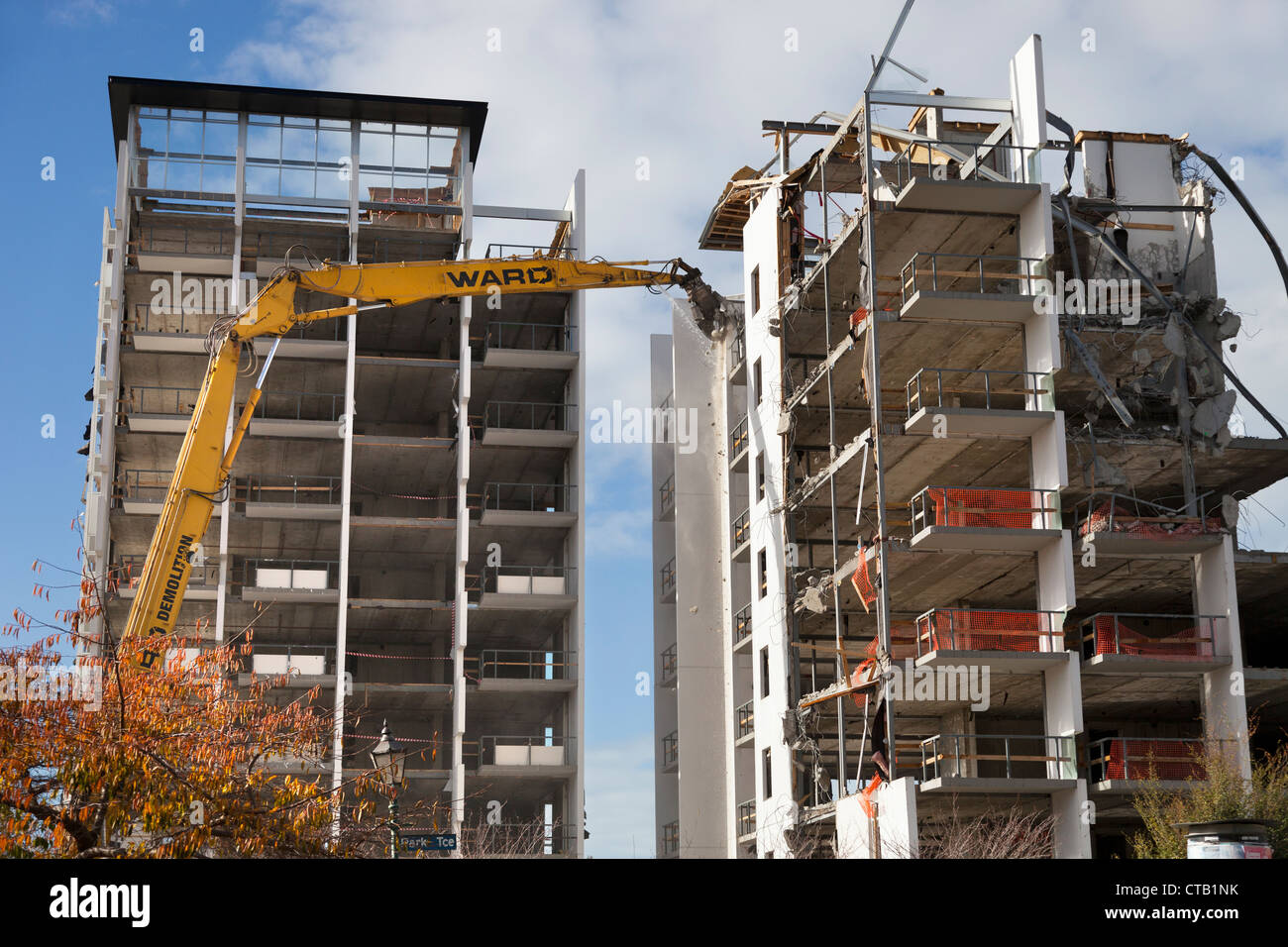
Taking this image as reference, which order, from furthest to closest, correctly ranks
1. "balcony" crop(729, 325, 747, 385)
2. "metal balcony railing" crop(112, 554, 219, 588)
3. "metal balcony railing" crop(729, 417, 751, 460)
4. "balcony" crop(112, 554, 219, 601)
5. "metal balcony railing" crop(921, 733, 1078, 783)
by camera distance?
"balcony" crop(729, 325, 747, 385), "metal balcony railing" crop(729, 417, 751, 460), "metal balcony railing" crop(112, 554, 219, 588), "balcony" crop(112, 554, 219, 601), "metal balcony railing" crop(921, 733, 1078, 783)

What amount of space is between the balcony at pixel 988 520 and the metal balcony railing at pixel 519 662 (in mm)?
18928

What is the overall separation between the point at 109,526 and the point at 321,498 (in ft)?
25.1

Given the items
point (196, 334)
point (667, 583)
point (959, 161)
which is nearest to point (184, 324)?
point (196, 334)

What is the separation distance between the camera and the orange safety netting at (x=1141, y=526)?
40.2m

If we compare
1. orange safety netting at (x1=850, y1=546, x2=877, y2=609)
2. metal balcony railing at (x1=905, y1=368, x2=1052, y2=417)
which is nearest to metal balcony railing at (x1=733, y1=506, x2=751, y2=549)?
metal balcony railing at (x1=905, y1=368, x2=1052, y2=417)

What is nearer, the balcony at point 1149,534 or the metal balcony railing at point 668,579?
the balcony at point 1149,534

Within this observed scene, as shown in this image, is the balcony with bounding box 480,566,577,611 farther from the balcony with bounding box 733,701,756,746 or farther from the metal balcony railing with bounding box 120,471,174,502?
the metal balcony railing with bounding box 120,471,174,502

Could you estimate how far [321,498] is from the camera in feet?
187

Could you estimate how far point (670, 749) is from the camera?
5806 centimetres

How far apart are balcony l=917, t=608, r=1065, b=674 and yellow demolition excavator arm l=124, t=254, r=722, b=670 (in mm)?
10723

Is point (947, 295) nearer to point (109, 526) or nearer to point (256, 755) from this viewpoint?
A: point (256, 755)

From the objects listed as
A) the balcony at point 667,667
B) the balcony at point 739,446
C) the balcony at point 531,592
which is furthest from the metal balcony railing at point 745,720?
the balcony at point 739,446

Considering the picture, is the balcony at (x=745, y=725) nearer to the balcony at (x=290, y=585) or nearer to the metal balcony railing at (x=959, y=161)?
the balcony at (x=290, y=585)

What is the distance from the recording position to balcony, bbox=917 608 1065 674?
3725 centimetres
